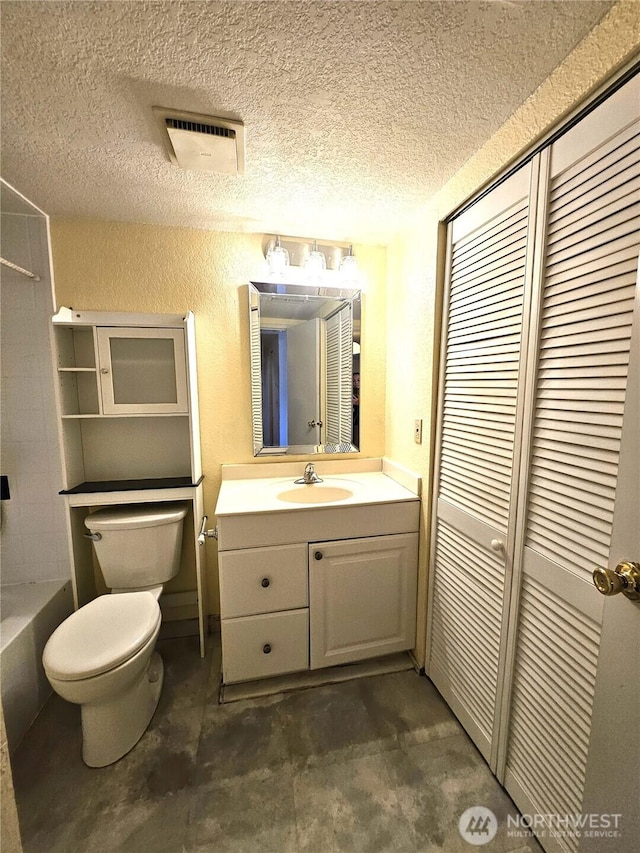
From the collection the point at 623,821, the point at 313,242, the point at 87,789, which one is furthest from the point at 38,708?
the point at 313,242

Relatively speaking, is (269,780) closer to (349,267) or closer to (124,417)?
(124,417)

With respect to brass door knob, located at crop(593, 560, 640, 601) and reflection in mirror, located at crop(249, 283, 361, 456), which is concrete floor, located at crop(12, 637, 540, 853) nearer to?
brass door knob, located at crop(593, 560, 640, 601)

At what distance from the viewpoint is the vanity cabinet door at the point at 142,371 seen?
5.08ft

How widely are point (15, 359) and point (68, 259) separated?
1.72 feet

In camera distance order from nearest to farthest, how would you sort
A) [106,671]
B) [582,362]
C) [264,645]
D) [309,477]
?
[582,362], [106,671], [264,645], [309,477]

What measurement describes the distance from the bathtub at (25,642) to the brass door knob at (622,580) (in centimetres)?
188

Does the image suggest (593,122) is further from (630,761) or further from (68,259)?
(68,259)

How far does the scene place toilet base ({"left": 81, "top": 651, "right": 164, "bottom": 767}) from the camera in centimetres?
119

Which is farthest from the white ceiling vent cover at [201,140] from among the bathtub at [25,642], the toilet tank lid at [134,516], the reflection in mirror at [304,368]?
the bathtub at [25,642]

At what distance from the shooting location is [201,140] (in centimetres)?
101

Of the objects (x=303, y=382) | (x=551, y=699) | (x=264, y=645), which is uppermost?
(x=303, y=382)

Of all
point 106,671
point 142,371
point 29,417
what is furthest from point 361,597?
point 29,417

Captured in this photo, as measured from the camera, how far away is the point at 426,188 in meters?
1.31

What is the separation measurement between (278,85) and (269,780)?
2101mm
